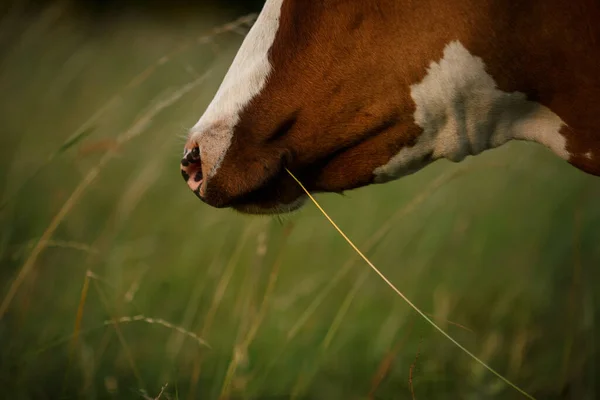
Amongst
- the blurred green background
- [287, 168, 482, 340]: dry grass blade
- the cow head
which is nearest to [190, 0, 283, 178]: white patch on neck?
the cow head

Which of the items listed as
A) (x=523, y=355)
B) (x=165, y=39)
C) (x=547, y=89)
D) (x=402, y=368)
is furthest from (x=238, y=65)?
(x=165, y=39)

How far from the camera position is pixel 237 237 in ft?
11.8

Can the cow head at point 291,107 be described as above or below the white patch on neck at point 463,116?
above

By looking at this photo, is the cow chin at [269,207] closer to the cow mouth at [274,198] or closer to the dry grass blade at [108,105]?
the cow mouth at [274,198]

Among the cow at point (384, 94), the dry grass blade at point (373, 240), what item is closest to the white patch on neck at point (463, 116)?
the cow at point (384, 94)

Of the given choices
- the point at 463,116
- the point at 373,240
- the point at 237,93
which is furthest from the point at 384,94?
the point at 373,240

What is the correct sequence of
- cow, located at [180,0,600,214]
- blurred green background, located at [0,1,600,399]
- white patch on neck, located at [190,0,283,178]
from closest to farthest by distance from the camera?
1. cow, located at [180,0,600,214]
2. white patch on neck, located at [190,0,283,178]
3. blurred green background, located at [0,1,600,399]

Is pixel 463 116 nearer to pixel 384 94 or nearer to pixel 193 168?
pixel 384 94

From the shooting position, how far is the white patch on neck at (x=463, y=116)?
71.7 inches

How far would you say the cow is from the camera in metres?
1.79

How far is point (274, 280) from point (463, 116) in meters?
0.77

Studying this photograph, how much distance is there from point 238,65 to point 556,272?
6.29 ft

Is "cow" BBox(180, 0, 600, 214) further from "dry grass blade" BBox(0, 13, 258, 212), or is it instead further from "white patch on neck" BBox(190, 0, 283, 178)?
"dry grass blade" BBox(0, 13, 258, 212)

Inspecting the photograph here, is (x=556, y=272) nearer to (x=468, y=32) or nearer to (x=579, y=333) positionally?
(x=579, y=333)
